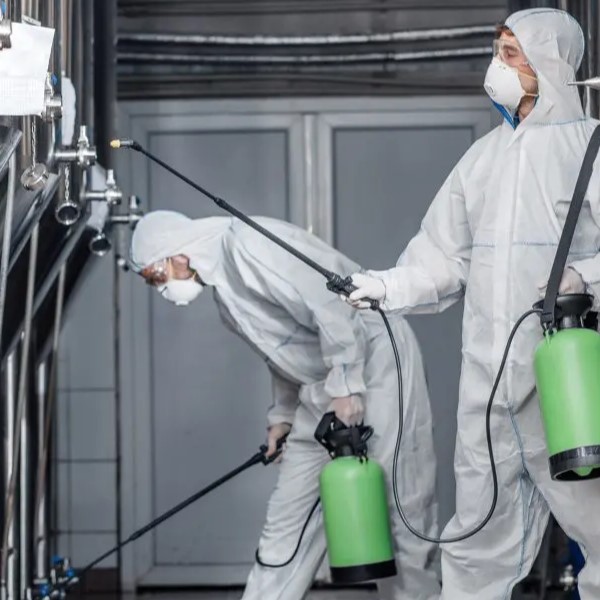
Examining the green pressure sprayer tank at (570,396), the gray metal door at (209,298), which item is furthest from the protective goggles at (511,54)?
the gray metal door at (209,298)

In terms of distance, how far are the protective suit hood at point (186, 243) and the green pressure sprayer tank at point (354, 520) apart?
22.9 inches

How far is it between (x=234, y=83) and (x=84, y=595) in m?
1.69

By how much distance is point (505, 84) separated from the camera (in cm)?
254

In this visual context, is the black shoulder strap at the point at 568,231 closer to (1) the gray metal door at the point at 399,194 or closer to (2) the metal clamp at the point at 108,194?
(2) the metal clamp at the point at 108,194

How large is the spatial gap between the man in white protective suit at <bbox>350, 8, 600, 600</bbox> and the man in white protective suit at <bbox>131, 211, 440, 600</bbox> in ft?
2.05

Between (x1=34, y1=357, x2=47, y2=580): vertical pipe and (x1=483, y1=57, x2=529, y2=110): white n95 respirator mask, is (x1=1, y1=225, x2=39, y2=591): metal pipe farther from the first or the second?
(x1=483, y1=57, x2=529, y2=110): white n95 respirator mask

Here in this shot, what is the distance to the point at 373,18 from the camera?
4457 mm

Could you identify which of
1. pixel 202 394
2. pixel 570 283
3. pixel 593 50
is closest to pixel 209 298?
pixel 202 394

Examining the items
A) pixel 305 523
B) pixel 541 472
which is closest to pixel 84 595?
pixel 305 523

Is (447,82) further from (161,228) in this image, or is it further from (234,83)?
(161,228)

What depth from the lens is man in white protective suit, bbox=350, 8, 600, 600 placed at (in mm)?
2469

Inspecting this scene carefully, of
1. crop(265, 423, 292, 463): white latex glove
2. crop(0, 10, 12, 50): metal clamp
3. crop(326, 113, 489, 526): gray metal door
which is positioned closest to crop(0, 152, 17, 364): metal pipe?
crop(0, 10, 12, 50): metal clamp

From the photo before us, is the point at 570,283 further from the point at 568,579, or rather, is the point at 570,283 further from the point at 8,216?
the point at 568,579

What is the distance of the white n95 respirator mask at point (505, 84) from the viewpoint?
254 centimetres
